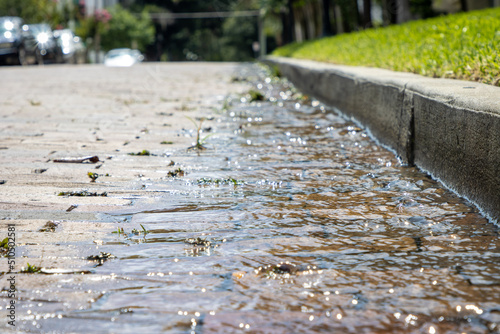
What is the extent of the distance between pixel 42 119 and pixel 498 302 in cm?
520

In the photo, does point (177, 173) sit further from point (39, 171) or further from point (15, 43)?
point (15, 43)

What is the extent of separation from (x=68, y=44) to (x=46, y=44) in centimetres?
475

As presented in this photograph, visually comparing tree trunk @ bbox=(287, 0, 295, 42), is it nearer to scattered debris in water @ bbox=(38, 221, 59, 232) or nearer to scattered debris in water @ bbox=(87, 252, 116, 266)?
scattered debris in water @ bbox=(38, 221, 59, 232)

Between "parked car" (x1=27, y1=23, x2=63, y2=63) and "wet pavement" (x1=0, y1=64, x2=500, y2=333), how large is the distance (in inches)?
992

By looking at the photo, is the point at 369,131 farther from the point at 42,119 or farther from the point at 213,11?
the point at 213,11

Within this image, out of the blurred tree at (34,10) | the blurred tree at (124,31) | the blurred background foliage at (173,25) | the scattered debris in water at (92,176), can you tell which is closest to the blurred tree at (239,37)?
the blurred background foliage at (173,25)

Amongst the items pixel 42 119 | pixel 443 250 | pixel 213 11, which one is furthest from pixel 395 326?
pixel 213 11

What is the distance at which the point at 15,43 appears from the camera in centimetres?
2486

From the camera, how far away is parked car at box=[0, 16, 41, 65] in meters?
24.5

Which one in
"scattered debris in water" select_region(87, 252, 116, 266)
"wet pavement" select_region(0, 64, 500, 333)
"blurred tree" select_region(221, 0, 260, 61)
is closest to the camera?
"wet pavement" select_region(0, 64, 500, 333)

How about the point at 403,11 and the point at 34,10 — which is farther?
the point at 34,10

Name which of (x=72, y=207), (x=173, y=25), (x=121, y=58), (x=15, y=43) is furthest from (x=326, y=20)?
(x=173, y=25)

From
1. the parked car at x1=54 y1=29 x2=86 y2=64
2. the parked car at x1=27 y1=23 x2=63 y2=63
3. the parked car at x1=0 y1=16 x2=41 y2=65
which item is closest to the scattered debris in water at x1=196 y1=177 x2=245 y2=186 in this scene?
the parked car at x1=0 y1=16 x2=41 y2=65

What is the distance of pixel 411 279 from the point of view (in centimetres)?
217
